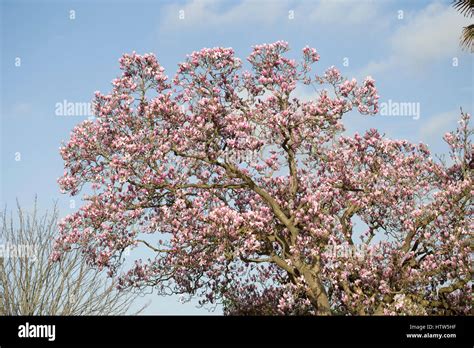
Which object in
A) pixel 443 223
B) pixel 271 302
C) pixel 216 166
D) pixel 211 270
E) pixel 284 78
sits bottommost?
pixel 271 302

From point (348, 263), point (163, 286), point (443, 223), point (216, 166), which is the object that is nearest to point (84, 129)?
point (216, 166)

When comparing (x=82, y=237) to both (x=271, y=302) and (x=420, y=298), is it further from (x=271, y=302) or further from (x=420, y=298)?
(x=420, y=298)

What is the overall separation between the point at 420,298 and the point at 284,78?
23.2ft

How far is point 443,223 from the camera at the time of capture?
1673 centimetres

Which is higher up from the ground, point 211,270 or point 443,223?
point 443,223

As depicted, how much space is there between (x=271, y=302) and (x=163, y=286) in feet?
12.4

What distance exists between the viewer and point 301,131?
1752 centimetres

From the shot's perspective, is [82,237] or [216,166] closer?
[82,237]

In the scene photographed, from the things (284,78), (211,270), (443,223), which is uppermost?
(284,78)

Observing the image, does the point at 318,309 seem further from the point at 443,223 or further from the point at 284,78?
the point at 284,78
